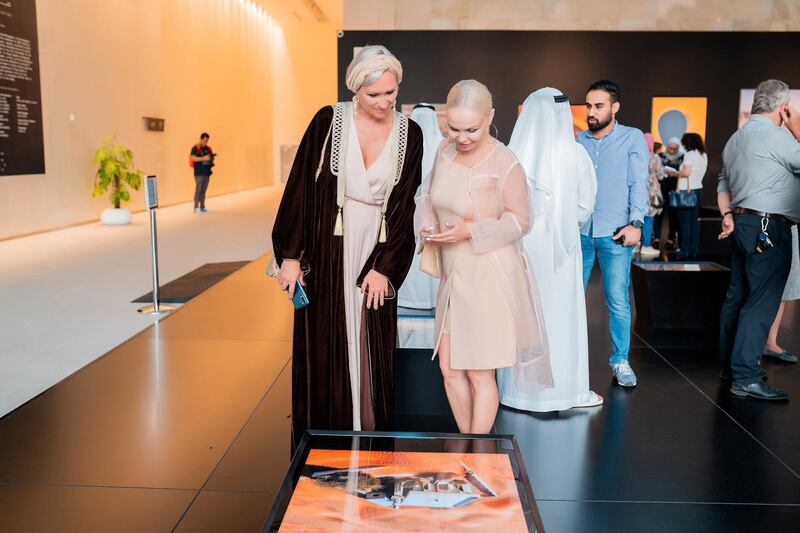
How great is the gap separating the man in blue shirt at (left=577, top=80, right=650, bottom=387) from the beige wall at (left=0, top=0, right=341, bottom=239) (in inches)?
377

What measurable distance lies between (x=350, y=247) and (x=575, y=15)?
36.9 feet

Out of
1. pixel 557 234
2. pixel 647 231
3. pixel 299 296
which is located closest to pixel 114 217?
pixel 647 231

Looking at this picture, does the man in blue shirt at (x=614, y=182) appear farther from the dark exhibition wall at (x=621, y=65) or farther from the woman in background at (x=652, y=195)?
the dark exhibition wall at (x=621, y=65)

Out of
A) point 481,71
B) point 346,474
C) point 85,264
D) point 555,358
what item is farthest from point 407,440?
point 481,71

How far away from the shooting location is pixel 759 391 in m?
4.32

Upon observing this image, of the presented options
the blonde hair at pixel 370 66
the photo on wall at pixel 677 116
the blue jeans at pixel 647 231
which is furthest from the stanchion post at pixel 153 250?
the photo on wall at pixel 677 116

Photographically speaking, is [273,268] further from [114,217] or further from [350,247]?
[114,217]

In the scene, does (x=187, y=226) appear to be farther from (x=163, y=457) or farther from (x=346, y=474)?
(x=346, y=474)

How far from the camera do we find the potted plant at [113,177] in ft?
43.9

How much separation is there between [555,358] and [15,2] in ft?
34.6

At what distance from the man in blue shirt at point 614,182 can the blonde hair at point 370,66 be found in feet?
6.82

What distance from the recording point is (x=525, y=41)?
12352 millimetres

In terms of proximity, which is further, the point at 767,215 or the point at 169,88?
the point at 169,88

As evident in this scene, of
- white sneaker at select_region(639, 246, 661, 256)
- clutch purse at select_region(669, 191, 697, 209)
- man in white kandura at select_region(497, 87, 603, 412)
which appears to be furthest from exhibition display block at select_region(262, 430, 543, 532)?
white sneaker at select_region(639, 246, 661, 256)
